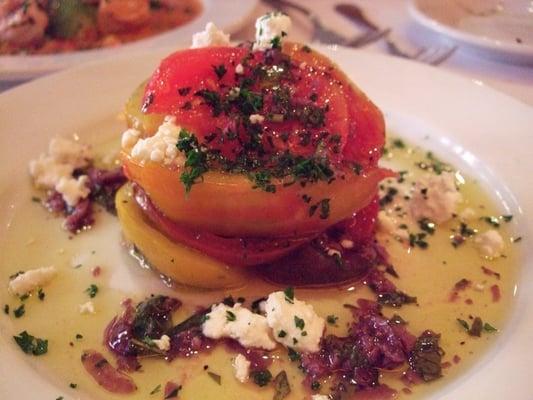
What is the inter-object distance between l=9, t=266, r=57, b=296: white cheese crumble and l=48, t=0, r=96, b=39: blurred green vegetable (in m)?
2.35

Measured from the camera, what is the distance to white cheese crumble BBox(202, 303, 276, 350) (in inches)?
85.3

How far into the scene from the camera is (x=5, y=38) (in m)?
4.07

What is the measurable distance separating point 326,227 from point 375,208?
29cm

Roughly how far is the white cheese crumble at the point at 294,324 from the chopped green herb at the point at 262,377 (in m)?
0.13

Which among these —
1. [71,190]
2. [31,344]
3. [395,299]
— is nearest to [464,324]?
[395,299]

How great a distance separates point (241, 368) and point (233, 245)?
521mm

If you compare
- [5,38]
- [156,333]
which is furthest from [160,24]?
[156,333]

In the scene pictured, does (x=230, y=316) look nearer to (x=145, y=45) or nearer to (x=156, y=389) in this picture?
(x=156, y=389)

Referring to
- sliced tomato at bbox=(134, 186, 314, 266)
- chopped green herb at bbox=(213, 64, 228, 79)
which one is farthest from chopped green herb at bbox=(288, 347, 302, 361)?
chopped green herb at bbox=(213, 64, 228, 79)

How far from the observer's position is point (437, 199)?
9.01 ft

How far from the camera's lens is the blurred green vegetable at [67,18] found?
426 cm

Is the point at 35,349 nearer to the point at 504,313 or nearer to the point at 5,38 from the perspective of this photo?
the point at 504,313

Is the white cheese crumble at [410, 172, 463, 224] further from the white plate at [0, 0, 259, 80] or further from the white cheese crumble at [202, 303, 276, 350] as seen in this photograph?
the white plate at [0, 0, 259, 80]

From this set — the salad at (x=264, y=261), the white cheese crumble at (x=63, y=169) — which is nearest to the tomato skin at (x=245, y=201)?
the salad at (x=264, y=261)
